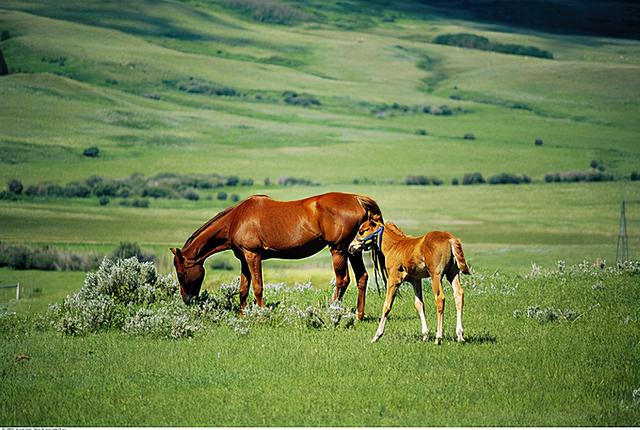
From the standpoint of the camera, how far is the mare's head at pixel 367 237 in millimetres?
15812

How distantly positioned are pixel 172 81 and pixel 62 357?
171m

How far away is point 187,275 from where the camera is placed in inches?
711

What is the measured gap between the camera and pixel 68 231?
2975 inches

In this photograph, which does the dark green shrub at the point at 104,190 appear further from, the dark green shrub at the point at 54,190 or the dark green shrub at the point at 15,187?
the dark green shrub at the point at 15,187

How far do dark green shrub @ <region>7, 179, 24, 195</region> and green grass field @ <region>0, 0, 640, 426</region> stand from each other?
9.54 ft

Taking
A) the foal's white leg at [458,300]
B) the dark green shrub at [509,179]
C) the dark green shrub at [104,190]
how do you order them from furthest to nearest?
1. the dark green shrub at [509,179]
2. the dark green shrub at [104,190]
3. the foal's white leg at [458,300]

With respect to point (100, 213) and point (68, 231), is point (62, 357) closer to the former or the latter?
point (68, 231)

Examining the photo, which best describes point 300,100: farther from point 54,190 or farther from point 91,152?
point 54,190

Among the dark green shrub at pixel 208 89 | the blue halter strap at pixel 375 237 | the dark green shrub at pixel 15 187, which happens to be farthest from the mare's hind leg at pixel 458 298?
the dark green shrub at pixel 208 89

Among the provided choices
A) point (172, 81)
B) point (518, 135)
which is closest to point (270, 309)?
point (518, 135)

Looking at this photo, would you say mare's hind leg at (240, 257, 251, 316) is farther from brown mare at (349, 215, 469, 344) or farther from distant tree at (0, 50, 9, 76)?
distant tree at (0, 50, 9, 76)

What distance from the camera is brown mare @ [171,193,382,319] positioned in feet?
56.9

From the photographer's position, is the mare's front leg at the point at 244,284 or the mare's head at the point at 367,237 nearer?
the mare's head at the point at 367,237

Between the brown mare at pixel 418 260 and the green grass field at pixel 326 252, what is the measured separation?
582 mm
